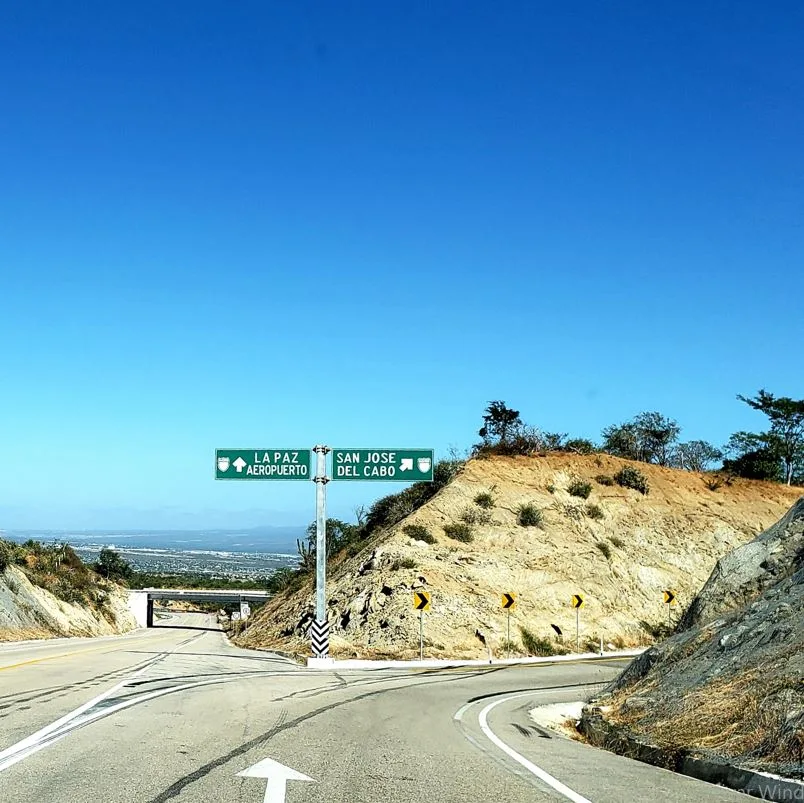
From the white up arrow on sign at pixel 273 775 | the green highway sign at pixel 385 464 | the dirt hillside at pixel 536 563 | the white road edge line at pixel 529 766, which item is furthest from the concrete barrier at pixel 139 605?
the white up arrow on sign at pixel 273 775

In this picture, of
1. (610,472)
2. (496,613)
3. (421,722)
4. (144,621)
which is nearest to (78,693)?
(421,722)

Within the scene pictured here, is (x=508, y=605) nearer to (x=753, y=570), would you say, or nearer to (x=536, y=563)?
(x=536, y=563)

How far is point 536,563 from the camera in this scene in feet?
148

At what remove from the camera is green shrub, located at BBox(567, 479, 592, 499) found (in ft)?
170

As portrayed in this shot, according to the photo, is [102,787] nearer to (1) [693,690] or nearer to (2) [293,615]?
(1) [693,690]

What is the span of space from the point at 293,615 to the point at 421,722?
3400cm

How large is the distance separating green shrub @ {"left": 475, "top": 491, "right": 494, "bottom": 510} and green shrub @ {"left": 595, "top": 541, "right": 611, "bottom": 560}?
241 inches

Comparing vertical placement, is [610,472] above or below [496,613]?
above

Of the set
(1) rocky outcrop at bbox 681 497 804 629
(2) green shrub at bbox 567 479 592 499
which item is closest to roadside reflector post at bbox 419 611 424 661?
(1) rocky outcrop at bbox 681 497 804 629

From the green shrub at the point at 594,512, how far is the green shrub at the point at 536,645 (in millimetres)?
12106

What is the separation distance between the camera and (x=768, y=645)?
12.7 meters

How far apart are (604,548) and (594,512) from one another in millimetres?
3056

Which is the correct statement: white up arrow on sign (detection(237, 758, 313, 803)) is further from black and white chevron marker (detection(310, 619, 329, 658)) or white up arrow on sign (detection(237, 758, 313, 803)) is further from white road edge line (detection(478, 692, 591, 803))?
black and white chevron marker (detection(310, 619, 329, 658))

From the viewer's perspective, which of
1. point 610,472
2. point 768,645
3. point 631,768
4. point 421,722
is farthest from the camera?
point 610,472
